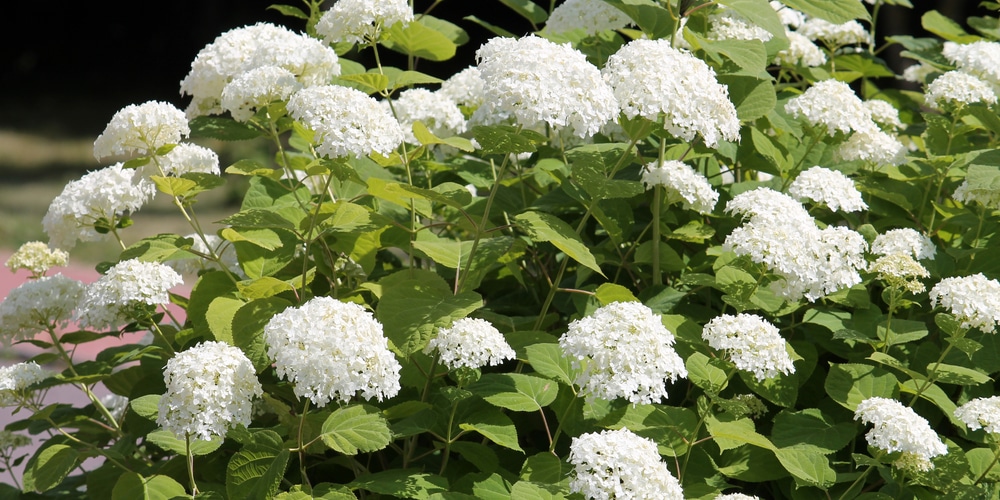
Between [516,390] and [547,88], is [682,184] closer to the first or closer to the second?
[547,88]

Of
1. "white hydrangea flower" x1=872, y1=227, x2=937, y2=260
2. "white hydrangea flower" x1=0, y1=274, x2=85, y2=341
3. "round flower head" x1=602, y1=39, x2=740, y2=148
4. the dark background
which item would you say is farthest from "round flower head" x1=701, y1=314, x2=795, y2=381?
the dark background

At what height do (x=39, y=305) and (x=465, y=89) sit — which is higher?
(x=465, y=89)

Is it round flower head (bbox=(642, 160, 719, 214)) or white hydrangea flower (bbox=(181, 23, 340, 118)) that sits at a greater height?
white hydrangea flower (bbox=(181, 23, 340, 118))

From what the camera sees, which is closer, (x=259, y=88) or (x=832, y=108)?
(x=259, y=88)

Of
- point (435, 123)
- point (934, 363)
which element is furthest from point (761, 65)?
point (435, 123)

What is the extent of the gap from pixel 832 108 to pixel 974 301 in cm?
68

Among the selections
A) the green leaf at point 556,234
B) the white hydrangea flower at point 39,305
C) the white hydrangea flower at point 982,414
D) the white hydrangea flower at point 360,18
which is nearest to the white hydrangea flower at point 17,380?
the white hydrangea flower at point 39,305

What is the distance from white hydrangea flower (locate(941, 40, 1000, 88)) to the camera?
2812mm

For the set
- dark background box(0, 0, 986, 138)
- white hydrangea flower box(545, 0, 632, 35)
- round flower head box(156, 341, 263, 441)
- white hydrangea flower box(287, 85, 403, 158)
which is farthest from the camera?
dark background box(0, 0, 986, 138)

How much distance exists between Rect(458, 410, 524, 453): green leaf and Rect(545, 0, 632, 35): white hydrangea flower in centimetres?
113

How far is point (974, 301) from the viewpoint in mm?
2031

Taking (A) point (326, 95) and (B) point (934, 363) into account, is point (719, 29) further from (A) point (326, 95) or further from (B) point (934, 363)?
(A) point (326, 95)

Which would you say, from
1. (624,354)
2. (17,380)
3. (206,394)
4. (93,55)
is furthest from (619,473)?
(93,55)

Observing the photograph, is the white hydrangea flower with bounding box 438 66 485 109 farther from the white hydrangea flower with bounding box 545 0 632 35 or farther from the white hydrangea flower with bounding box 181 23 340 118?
A: the white hydrangea flower with bounding box 181 23 340 118
